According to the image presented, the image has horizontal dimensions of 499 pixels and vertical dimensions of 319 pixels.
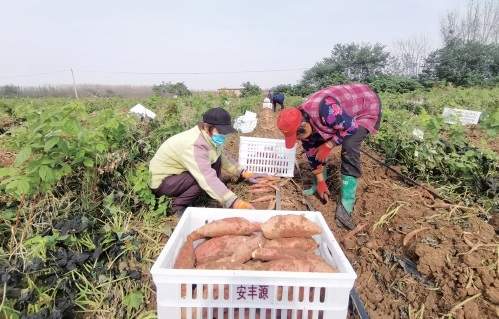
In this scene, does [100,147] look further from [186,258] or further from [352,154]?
[352,154]

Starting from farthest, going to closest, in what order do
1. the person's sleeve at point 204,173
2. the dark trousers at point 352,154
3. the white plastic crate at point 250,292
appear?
1. the dark trousers at point 352,154
2. the person's sleeve at point 204,173
3. the white plastic crate at point 250,292

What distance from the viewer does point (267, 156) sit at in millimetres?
4297

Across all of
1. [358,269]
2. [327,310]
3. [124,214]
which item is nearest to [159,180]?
[124,214]

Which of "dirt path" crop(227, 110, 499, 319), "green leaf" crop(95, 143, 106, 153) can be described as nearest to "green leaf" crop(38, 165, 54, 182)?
"green leaf" crop(95, 143, 106, 153)

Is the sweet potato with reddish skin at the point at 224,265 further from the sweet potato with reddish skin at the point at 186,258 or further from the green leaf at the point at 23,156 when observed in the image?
the green leaf at the point at 23,156

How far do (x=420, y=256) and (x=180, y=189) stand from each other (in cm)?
203

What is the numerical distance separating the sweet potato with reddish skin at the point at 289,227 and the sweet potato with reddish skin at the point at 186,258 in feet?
1.34

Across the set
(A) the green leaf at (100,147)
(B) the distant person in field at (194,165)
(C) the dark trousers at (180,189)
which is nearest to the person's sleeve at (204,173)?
(B) the distant person in field at (194,165)

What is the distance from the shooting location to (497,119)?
153 inches

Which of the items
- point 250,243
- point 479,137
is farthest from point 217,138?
point 479,137

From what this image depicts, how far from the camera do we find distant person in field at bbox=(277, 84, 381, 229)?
3.20 meters

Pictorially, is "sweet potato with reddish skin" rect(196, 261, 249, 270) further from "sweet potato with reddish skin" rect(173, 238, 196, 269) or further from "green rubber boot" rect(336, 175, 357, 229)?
"green rubber boot" rect(336, 175, 357, 229)

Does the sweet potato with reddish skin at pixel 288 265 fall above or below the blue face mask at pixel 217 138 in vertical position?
below

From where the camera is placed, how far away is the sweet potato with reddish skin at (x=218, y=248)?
1.76 metres
